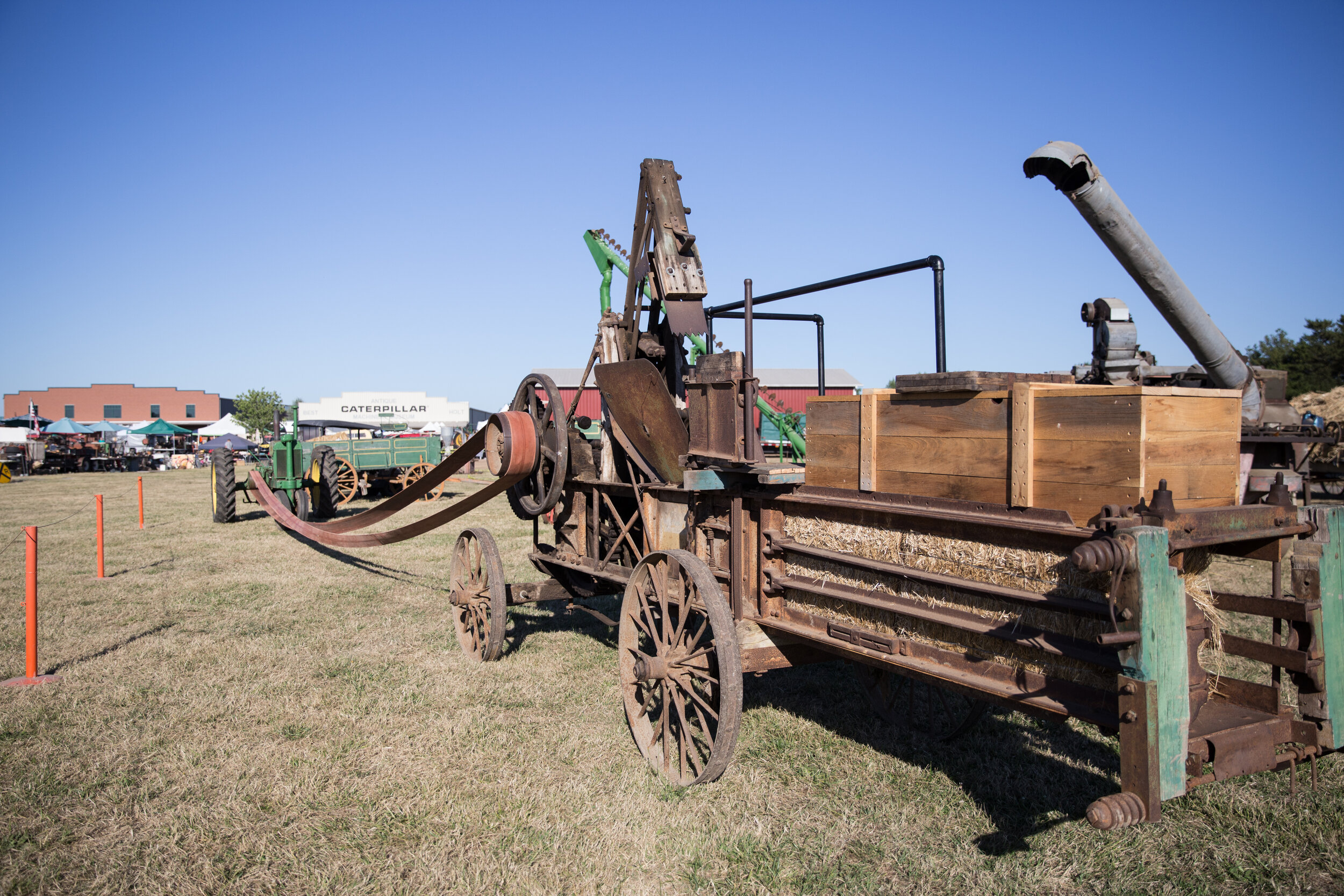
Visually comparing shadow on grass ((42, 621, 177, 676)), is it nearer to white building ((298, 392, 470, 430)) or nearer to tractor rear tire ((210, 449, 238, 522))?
tractor rear tire ((210, 449, 238, 522))

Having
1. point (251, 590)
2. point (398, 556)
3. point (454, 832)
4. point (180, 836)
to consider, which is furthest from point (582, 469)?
point (398, 556)

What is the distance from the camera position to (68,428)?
4391 centimetres

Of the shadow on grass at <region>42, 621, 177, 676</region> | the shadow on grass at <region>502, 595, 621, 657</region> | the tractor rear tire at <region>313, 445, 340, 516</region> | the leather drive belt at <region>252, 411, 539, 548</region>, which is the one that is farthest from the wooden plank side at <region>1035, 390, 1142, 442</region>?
the tractor rear tire at <region>313, 445, 340, 516</region>

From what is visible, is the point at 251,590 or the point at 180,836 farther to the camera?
the point at 251,590

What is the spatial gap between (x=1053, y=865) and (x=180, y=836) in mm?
3744

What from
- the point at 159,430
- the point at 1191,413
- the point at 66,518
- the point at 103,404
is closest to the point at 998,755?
the point at 1191,413

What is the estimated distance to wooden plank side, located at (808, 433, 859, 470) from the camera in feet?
11.6

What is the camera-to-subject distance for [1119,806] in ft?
7.48

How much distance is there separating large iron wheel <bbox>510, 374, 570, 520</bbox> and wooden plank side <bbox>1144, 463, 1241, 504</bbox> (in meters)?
3.54

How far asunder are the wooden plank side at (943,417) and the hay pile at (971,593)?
41 centimetres

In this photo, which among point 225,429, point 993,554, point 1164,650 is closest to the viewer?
point 1164,650

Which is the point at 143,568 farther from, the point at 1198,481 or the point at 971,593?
the point at 1198,481

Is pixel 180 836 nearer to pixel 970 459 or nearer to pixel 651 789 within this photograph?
pixel 651 789

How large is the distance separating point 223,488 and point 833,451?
15.0m
